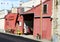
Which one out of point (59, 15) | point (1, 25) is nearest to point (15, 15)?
point (1, 25)

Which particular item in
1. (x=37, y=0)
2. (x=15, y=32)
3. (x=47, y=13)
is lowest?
(x=15, y=32)

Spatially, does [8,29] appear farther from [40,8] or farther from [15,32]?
[40,8]

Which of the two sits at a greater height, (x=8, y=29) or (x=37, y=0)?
(x=37, y=0)

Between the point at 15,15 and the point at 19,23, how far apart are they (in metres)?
3.45

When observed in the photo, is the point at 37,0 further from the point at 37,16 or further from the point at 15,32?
the point at 37,16

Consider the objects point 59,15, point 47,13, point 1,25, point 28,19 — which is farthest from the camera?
point 1,25

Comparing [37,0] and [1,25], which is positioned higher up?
[37,0]

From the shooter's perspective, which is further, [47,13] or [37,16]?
[37,16]

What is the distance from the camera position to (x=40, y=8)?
35312 mm

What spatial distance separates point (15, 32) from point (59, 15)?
4109cm

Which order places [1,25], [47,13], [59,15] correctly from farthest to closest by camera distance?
1. [1,25]
2. [47,13]
3. [59,15]

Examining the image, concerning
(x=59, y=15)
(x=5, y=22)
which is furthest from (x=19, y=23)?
(x=59, y=15)

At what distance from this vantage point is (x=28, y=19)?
45.6m

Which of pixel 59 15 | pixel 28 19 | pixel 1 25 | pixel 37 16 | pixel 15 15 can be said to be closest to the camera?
pixel 59 15
